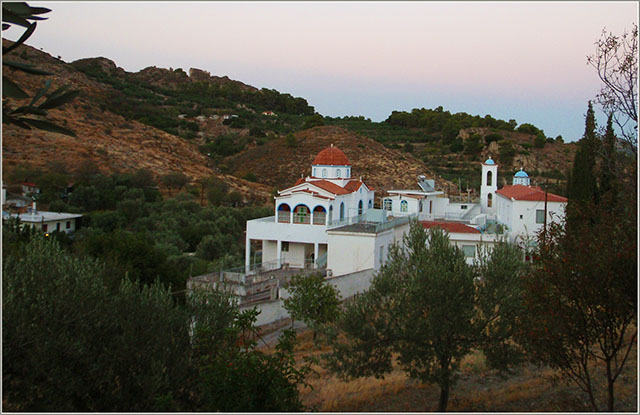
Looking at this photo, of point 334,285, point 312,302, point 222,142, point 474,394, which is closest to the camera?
point 474,394

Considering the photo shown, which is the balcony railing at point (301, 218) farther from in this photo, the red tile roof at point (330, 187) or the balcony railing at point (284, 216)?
the red tile roof at point (330, 187)

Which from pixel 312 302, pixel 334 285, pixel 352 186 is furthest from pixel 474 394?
pixel 352 186

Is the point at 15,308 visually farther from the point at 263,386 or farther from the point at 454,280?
the point at 454,280

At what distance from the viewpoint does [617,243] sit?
647 centimetres

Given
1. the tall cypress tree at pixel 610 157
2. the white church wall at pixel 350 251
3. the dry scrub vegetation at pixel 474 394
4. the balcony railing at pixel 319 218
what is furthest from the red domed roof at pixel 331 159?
the tall cypress tree at pixel 610 157

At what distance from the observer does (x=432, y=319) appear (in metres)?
8.73

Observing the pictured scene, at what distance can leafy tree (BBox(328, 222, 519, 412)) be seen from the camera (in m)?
8.83

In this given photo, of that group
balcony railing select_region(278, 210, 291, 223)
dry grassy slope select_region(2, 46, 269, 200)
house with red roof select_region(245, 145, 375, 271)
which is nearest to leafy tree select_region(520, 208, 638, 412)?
house with red roof select_region(245, 145, 375, 271)

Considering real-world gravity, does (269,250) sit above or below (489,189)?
below

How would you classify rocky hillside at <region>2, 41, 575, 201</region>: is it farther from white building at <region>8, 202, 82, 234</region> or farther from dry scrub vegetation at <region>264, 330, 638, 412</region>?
dry scrub vegetation at <region>264, 330, 638, 412</region>

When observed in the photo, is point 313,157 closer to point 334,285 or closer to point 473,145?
point 473,145

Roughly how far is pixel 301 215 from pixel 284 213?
0.72 metres

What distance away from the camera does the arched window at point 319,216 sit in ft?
73.9

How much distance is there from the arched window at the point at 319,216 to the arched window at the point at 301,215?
0.24 metres
